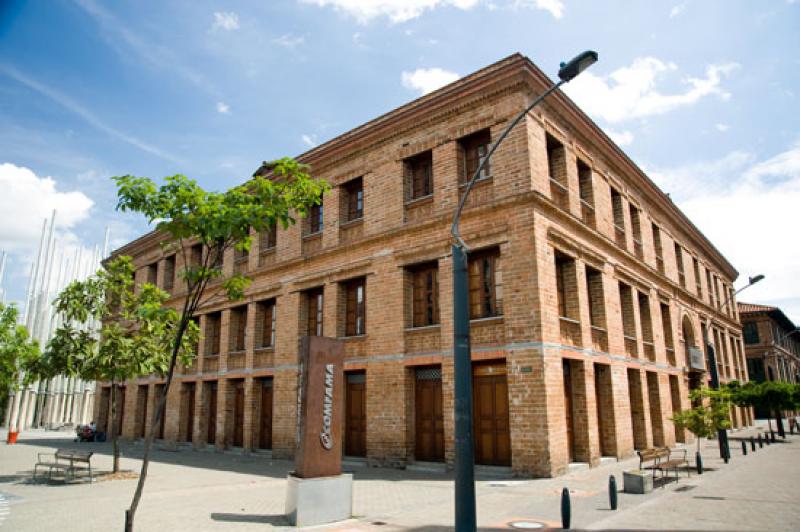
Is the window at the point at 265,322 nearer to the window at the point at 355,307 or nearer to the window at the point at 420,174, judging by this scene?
the window at the point at 355,307

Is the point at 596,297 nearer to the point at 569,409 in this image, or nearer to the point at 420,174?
the point at 569,409

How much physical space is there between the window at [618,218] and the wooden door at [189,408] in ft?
64.6

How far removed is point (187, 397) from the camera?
2372cm

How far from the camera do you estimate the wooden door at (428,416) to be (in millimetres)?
14203

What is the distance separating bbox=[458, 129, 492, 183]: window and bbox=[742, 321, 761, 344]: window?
4554cm

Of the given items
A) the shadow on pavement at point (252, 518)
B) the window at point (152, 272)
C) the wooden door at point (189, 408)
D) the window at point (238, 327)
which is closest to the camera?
the shadow on pavement at point (252, 518)

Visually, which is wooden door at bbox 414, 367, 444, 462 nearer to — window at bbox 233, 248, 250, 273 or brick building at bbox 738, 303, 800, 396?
window at bbox 233, 248, 250, 273

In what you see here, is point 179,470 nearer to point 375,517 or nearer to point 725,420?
point 375,517

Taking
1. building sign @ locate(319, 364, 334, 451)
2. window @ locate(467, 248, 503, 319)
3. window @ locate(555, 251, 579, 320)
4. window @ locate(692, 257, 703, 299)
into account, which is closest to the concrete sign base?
building sign @ locate(319, 364, 334, 451)

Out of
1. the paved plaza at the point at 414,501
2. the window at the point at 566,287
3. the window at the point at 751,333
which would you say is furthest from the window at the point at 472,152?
the window at the point at 751,333

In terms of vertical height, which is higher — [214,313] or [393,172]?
[393,172]

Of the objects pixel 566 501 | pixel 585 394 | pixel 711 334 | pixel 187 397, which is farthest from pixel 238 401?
pixel 711 334

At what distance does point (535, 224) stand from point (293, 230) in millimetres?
9882

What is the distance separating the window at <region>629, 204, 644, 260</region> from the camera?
66.2 ft
